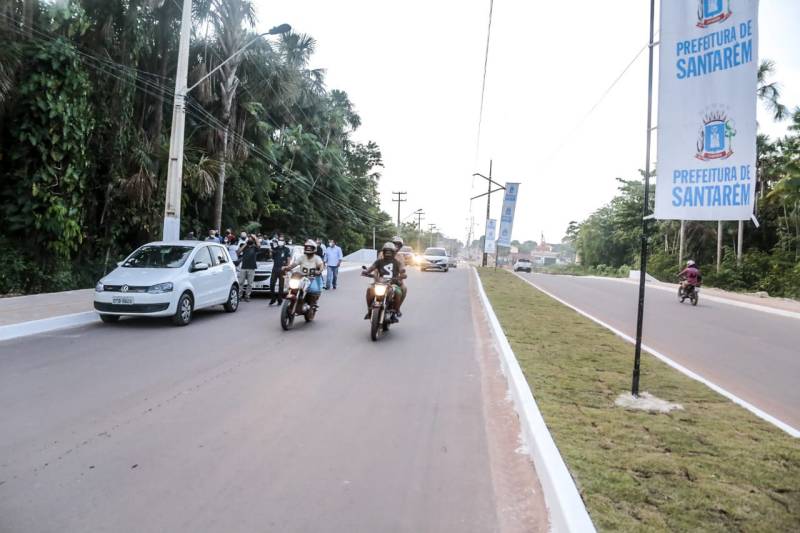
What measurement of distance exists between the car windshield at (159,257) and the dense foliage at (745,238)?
1793 centimetres

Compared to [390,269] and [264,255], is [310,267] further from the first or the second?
[264,255]

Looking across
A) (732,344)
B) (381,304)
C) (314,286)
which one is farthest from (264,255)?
(732,344)

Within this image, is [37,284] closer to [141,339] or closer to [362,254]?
[141,339]

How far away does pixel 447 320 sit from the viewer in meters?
12.6

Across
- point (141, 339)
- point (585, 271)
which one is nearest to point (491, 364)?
point (141, 339)

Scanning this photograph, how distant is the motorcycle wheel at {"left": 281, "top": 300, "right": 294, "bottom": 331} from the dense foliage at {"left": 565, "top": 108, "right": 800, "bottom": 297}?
16343mm

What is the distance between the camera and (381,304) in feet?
31.2

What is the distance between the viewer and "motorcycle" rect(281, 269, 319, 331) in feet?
33.2

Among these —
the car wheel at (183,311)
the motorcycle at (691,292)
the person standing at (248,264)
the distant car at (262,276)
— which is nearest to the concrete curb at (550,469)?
the car wheel at (183,311)

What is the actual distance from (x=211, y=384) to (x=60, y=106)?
9905 mm

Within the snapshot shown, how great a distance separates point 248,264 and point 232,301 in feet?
6.73

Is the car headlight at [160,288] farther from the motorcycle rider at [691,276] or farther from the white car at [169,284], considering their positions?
the motorcycle rider at [691,276]

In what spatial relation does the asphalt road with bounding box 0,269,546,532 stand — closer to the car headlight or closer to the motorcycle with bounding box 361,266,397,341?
the motorcycle with bounding box 361,266,397,341

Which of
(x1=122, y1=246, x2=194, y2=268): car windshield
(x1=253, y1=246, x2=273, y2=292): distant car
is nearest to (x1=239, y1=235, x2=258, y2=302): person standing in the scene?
(x1=253, y1=246, x2=273, y2=292): distant car
